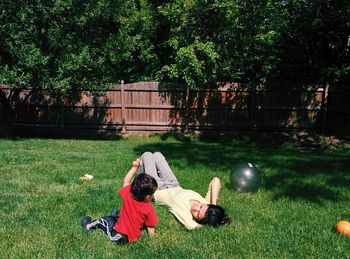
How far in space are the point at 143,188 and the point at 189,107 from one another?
1265 centimetres

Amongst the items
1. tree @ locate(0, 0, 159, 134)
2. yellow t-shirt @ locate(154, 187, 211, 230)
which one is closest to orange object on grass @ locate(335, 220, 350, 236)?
yellow t-shirt @ locate(154, 187, 211, 230)

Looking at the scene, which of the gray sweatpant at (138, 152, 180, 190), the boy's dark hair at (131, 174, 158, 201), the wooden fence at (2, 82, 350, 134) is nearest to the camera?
the boy's dark hair at (131, 174, 158, 201)

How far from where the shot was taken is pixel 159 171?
22.0 ft

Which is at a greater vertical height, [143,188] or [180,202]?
[143,188]

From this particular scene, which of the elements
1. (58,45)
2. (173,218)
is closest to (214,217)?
(173,218)

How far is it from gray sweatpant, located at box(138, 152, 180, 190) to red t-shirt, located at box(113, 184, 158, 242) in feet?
5.17

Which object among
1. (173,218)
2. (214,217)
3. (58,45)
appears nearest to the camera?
(214,217)

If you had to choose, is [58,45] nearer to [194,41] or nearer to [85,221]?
[194,41]

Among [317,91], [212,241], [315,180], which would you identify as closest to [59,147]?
[315,180]

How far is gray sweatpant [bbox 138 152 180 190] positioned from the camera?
655cm

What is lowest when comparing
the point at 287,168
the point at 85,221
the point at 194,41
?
the point at 287,168

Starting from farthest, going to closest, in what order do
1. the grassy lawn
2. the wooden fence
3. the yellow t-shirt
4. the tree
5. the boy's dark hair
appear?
the wooden fence < the tree < the yellow t-shirt < the boy's dark hair < the grassy lawn

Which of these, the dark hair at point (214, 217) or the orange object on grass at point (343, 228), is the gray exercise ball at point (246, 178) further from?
the orange object on grass at point (343, 228)

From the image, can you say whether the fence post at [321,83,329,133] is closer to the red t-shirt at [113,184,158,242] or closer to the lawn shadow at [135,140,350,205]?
the lawn shadow at [135,140,350,205]
